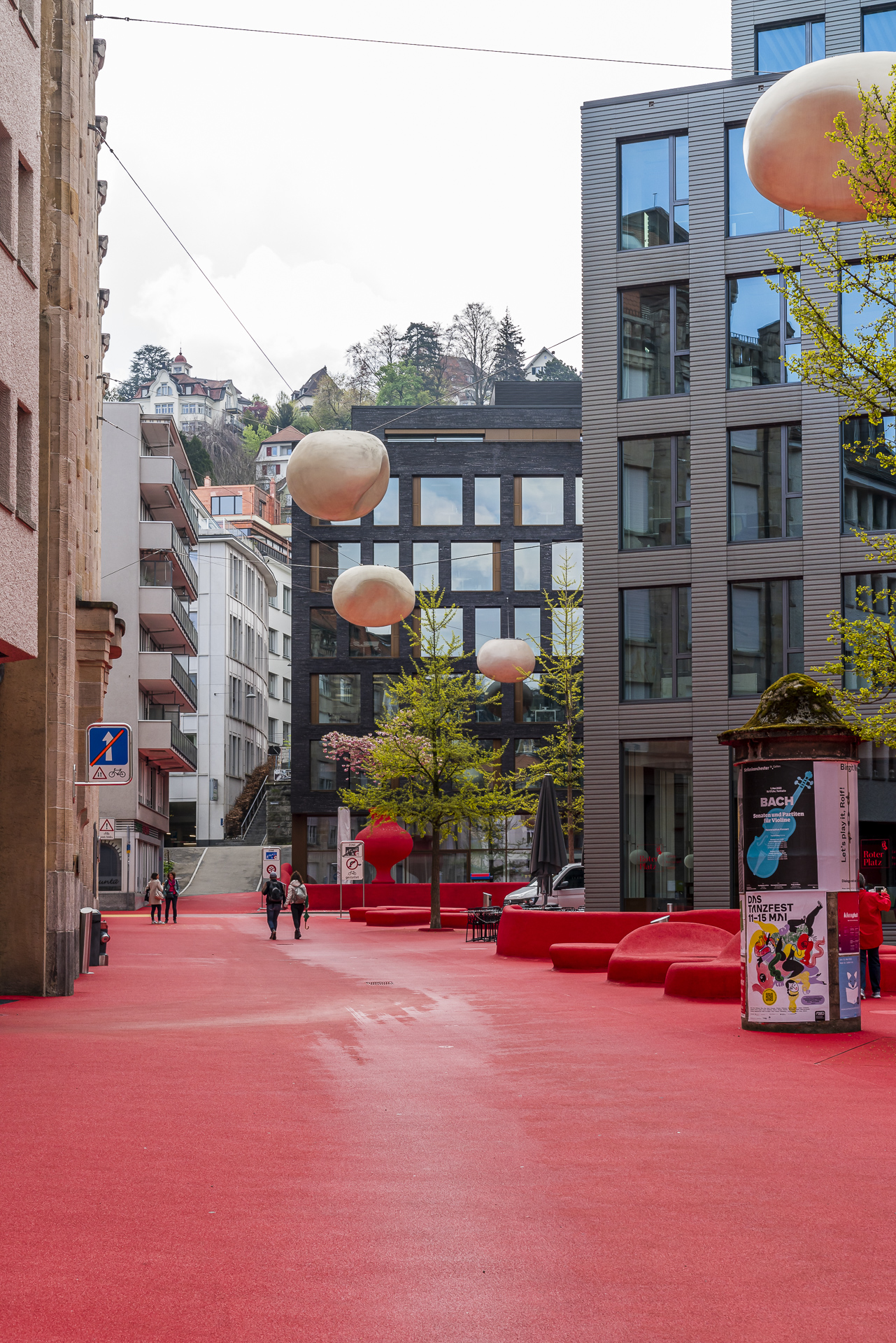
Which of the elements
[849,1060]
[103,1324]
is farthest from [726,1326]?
[849,1060]

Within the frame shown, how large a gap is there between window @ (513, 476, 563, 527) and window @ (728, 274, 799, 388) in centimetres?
3366

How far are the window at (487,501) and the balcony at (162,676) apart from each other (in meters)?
14.4

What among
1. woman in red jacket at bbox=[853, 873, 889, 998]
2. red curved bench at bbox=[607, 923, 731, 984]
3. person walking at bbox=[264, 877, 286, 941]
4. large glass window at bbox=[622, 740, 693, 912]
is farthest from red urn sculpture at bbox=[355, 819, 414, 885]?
woman in red jacket at bbox=[853, 873, 889, 998]

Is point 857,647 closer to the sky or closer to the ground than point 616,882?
closer to the sky

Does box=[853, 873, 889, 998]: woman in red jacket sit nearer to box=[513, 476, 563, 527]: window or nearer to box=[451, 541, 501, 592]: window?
box=[451, 541, 501, 592]: window

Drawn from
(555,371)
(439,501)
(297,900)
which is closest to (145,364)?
(555,371)

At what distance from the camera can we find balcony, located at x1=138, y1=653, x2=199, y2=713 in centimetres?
6294

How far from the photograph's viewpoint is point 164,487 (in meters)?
64.1

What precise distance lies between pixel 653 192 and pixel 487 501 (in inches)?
1297

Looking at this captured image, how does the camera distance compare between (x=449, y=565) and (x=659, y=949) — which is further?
(x=449, y=565)

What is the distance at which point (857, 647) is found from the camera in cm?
1571

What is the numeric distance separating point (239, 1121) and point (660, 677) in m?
25.4

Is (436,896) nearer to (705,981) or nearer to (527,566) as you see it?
(705,981)

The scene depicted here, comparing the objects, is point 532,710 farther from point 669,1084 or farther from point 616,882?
point 669,1084
